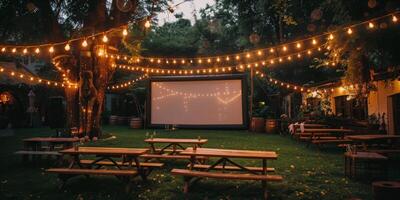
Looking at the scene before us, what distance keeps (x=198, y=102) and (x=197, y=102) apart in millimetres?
59

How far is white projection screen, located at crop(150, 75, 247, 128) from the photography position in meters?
17.5

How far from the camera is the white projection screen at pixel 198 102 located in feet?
57.5

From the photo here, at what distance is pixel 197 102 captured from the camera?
18.1 meters

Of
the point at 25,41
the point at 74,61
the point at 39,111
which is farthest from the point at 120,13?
the point at 39,111

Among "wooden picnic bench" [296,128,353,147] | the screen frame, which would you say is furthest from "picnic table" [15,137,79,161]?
the screen frame

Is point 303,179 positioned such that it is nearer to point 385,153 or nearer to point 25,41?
point 385,153

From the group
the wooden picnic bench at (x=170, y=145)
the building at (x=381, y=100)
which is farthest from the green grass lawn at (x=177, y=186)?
the building at (x=381, y=100)

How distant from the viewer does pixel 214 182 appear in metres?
5.57

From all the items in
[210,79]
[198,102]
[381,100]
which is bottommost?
[381,100]

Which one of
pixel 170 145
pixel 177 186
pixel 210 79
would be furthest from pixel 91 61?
pixel 177 186

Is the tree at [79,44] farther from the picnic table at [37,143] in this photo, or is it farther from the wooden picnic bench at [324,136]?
the wooden picnic bench at [324,136]

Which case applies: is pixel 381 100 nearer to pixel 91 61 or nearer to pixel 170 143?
pixel 170 143

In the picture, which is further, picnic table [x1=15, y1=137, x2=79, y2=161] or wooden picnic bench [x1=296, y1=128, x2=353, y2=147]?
wooden picnic bench [x1=296, y1=128, x2=353, y2=147]

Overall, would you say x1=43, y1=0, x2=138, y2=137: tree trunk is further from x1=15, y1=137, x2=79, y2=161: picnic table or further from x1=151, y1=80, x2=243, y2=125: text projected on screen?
x1=151, y1=80, x2=243, y2=125: text projected on screen
